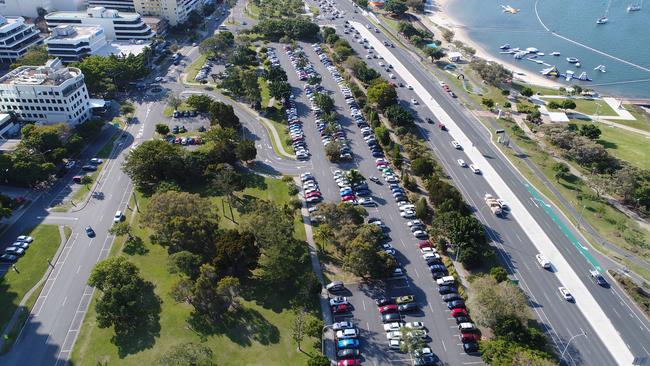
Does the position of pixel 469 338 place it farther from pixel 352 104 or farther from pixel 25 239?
pixel 352 104

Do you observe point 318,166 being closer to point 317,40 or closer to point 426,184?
point 426,184

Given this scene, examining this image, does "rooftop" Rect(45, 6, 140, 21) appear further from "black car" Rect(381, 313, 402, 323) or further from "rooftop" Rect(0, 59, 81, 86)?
"black car" Rect(381, 313, 402, 323)

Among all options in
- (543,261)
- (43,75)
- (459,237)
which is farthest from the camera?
(43,75)

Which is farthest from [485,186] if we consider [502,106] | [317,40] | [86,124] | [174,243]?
[317,40]

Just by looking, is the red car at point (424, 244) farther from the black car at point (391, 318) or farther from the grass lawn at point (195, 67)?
the grass lawn at point (195, 67)

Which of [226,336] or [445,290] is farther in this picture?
[445,290]

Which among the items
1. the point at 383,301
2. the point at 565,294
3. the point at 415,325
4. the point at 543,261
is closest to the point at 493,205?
the point at 543,261

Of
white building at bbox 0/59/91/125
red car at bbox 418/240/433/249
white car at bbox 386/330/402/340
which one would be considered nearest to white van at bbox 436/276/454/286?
red car at bbox 418/240/433/249
